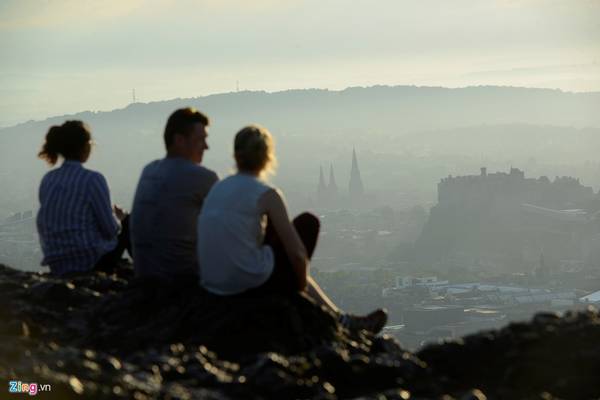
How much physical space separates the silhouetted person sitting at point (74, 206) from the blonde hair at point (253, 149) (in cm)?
172

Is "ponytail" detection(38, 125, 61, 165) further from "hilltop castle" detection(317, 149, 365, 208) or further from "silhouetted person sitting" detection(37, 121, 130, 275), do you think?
"hilltop castle" detection(317, 149, 365, 208)

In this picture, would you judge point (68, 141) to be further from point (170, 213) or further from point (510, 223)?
point (510, 223)

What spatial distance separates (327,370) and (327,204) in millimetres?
91461

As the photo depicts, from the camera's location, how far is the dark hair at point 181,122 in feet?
23.6

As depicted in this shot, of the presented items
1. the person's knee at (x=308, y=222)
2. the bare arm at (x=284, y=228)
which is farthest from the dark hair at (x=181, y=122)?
the bare arm at (x=284, y=228)

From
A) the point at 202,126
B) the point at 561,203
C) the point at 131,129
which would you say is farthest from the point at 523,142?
the point at 202,126

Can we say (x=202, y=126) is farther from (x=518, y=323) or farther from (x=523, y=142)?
(x=523, y=142)

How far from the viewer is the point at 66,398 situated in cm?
471

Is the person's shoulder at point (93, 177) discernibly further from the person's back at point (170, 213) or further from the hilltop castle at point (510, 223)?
the hilltop castle at point (510, 223)

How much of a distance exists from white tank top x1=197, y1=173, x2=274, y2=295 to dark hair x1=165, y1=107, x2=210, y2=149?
0.78 m

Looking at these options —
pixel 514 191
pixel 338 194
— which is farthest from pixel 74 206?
pixel 338 194

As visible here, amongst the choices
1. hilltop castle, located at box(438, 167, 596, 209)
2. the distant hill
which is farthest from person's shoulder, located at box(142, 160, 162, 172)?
the distant hill

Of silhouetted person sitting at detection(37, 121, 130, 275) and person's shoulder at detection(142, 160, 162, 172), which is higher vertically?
person's shoulder at detection(142, 160, 162, 172)

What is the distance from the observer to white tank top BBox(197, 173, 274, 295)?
6441 mm
